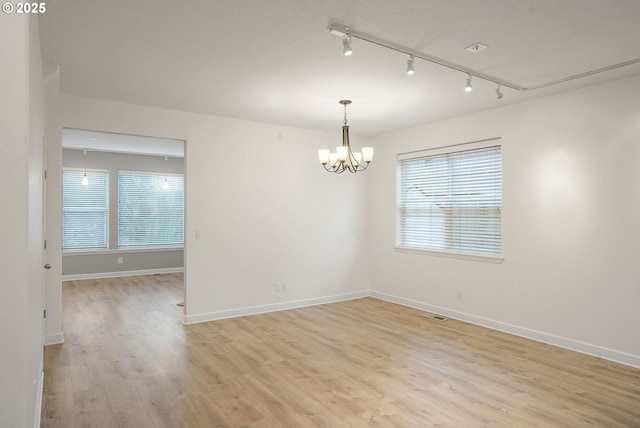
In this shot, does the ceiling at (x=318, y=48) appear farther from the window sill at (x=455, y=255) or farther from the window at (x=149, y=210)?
the window at (x=149, y=210)

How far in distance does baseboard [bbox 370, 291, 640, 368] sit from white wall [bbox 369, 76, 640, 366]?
0.04ft

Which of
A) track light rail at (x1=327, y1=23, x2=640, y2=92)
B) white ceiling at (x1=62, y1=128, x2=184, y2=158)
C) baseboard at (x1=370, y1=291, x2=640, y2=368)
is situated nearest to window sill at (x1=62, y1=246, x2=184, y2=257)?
white ceiling at (x1=62, y1=128, x2=184, y2=158)

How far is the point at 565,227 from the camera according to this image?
4211mm

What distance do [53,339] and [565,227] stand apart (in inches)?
217

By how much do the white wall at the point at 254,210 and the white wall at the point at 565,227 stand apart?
1.73 m

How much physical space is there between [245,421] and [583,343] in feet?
11.2

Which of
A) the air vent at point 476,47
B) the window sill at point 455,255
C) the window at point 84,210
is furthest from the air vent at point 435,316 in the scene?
the window at point 84,210

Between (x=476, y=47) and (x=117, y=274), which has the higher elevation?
(x=476, y=47)

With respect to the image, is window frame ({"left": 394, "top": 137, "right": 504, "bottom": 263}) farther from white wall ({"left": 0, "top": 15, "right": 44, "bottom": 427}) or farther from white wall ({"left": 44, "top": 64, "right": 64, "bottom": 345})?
white wall ({"left": 0, "top": 15, "right": 44, "bottom": 427})

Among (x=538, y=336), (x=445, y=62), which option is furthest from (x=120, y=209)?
(x=538, y=336)

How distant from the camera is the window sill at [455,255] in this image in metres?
4.87

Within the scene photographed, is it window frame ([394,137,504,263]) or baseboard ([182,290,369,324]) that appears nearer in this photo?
window frame ([394,137,504,263])

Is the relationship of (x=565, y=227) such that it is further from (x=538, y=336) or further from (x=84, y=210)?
(x=84, y=210)

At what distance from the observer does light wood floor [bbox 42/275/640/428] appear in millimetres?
2793
